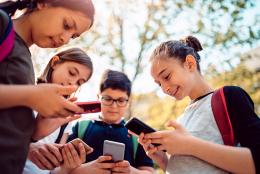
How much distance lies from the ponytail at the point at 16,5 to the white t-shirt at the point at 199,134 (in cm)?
103

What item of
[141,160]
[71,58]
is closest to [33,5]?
[71,58]

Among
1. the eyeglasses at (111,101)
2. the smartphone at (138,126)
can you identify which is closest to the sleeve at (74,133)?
the eyeglasses at (111,101)

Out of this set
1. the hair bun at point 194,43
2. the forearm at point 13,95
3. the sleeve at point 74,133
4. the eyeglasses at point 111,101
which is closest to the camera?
the forearm at point 13,95

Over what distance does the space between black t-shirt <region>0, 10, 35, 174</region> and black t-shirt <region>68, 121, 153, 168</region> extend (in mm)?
1089

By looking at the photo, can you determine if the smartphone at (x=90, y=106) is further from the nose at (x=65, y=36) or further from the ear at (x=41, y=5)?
the ear at (x=41, y=5)

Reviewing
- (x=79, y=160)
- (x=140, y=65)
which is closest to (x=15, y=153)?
(x=79, y=160)

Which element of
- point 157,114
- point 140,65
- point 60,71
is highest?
point 60,71

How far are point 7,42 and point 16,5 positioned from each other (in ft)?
1.22

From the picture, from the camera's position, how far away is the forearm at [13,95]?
1.40 meters

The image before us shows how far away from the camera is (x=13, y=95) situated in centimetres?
141

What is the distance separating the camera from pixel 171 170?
6.58 ft

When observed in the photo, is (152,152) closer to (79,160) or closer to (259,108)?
(79,160)

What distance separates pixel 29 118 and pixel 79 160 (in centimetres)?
60

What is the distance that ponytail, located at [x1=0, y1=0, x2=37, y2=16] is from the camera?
1.76m
